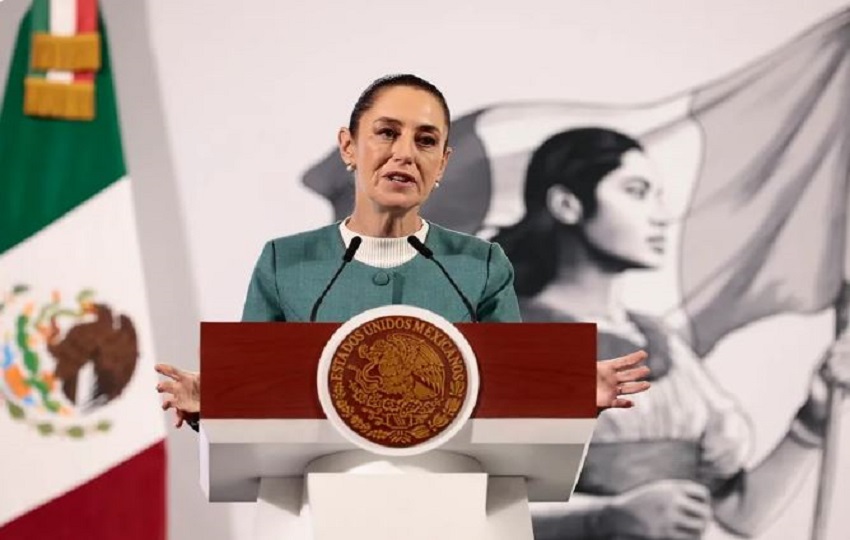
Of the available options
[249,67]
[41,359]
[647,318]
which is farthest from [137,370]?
[647,318]

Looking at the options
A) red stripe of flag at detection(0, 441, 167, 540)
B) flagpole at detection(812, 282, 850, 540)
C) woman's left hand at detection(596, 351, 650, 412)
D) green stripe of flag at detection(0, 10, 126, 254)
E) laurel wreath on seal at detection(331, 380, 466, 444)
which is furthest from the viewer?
flagpole at detection(812, 282, 850, 540)

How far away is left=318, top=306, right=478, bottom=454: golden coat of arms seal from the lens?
2.22 m

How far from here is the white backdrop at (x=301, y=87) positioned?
13.3 feet

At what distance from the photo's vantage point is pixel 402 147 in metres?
2.75

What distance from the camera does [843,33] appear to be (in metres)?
4.37

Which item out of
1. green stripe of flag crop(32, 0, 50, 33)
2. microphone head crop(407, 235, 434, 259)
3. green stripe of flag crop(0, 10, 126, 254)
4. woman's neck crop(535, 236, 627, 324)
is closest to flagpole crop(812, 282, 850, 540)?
woman's neck crop(535, 236, 627, 324)

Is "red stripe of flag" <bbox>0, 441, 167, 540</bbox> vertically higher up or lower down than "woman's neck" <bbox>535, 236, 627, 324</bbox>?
lower down

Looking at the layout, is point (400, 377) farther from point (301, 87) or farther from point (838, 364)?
point (838, 364)

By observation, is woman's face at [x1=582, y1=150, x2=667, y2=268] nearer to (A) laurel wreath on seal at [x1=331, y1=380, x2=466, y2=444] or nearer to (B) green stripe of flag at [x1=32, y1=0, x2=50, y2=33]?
(B) green stripe of flag at [x1=32, y1=0, x2=50, y2=33]

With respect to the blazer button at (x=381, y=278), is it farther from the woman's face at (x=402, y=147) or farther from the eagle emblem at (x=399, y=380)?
A: the eagle emblem at (x=399, y=380)

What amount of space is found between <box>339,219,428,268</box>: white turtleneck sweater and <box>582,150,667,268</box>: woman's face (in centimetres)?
154

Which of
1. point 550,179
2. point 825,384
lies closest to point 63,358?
point 550,179

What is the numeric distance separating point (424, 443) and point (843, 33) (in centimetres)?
263

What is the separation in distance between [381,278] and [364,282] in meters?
0.03
